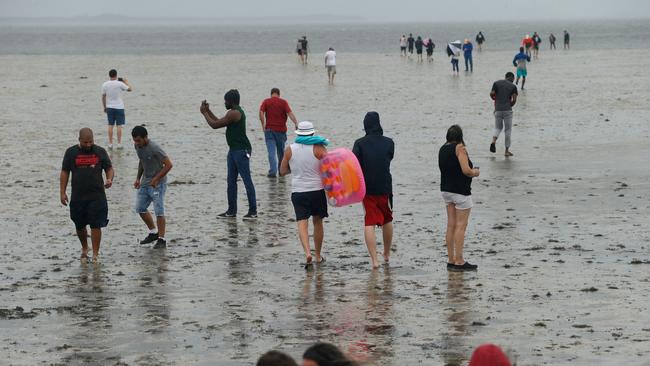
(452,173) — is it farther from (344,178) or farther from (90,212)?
(90,212)

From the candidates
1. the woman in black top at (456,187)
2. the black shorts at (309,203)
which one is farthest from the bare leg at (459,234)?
the black shorts at (309,203)

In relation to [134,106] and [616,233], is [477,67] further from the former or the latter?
[616,233]

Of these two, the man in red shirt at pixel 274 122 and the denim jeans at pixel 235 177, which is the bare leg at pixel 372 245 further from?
the man in red shirt at pixel 274 122

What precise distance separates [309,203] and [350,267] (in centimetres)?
79

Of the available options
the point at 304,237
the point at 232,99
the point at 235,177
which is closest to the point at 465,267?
the point at 304,237

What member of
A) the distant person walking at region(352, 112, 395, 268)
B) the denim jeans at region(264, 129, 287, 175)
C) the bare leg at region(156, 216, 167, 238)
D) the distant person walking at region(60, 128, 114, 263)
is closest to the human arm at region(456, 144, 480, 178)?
the distant person walking at region(352, 112, 395, 268)

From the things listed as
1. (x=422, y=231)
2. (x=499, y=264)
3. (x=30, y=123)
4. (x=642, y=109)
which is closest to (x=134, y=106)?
(x=30, y=123)

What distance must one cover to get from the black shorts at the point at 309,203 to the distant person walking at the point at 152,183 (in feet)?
6.17

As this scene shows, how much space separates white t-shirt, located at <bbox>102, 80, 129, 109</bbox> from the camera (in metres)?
23.0

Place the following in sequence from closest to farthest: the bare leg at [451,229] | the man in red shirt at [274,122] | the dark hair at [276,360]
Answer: the dark hair at [276,360] → the bare leg at [451,229] → the man in red shirt at [274,122]

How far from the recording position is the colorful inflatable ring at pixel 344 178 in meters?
12.3

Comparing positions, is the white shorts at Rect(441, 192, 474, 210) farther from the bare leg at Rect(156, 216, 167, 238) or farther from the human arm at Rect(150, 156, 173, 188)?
the bare leg at Rect(156, 216, 167, 238)

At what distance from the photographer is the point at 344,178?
12.3 meters

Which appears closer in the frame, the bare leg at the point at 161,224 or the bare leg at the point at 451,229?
the bare leg at the point at 451,229
